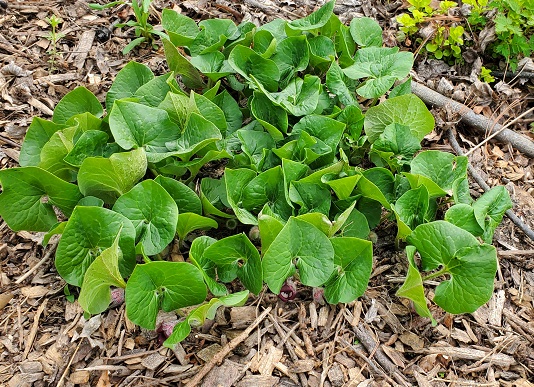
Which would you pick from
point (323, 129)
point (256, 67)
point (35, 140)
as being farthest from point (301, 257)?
point (35, 140)

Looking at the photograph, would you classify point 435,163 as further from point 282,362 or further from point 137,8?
point 137,8

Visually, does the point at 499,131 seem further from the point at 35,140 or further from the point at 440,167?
the point at 35,140

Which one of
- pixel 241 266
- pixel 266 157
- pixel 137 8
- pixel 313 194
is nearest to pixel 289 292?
pixel 241 266

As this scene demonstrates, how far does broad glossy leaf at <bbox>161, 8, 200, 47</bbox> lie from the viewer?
2418 millimetres

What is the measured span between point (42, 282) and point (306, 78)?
54.5 inches

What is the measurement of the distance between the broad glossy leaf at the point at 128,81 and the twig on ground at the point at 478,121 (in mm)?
1418

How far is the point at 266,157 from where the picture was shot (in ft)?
6.86

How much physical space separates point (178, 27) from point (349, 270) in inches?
59.1

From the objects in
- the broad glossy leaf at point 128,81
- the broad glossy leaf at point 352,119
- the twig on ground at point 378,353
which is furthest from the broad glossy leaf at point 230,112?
the twig on ground at point 378,353

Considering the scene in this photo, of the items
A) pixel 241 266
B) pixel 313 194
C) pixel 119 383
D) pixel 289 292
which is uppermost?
pixel 313 194

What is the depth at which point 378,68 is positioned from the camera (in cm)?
236

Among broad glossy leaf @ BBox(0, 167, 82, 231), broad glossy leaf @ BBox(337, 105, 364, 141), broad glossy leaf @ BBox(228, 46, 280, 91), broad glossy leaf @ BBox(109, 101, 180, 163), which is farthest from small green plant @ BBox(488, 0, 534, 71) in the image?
broad glossy leaf @ BBox(0, 167, 82, 231)

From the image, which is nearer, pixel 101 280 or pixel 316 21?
pixel 101 280

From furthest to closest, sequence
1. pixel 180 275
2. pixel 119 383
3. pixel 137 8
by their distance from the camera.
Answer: pixel 137 8 < pixel 119 383 < pixel 180 275
